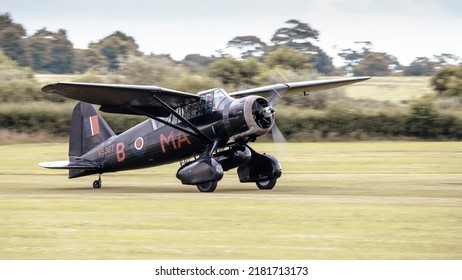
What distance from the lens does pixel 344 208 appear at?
17.2 metres

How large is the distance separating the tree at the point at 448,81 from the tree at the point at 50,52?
7319 centimetres

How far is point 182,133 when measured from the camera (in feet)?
73.6

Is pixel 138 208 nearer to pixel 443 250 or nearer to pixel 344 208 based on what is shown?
pixel 344 208

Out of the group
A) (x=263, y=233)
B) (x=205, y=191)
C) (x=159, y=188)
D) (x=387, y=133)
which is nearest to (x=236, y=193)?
(x=205, y=191)

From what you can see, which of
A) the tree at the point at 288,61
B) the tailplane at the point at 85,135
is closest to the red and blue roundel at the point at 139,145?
the tailplane at the point at 85,135

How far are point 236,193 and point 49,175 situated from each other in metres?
11.3

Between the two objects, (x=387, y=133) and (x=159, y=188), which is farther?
(x=387, y=133)

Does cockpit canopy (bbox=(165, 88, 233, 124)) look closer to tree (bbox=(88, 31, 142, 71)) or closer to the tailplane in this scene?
the tailplane

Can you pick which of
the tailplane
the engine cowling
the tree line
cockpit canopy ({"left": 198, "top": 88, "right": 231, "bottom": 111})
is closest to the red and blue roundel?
the tailplane

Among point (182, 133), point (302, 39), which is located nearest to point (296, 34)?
point (302, 39)

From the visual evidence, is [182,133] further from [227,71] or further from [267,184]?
[227,71]

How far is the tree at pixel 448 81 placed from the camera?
6122cm

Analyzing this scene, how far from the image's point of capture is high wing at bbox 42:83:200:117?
67.5 ft

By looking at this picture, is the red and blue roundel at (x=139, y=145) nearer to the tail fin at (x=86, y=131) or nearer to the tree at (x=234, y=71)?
the tail fin at (x=86, y=131)
